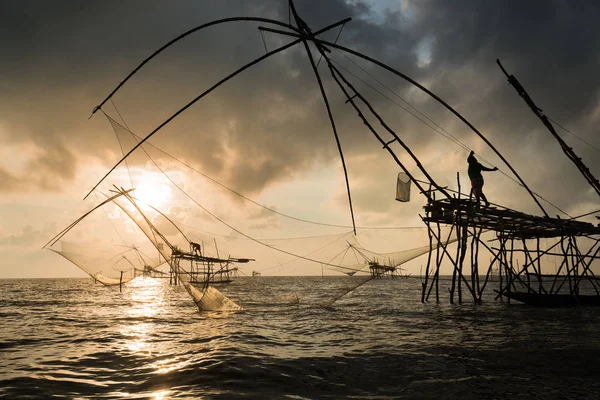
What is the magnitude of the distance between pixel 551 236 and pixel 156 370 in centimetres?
1607

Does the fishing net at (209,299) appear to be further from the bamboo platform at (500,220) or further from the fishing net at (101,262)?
the fishing net at (101,262)

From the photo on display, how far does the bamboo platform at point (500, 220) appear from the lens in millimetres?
12555

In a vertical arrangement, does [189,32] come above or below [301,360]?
above

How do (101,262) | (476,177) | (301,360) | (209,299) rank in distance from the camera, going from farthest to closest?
(101,262) < (476,177) < (209,299) < (301,360)

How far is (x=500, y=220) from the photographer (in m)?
13.5

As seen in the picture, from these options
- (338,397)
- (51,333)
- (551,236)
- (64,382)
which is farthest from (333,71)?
(551,236)

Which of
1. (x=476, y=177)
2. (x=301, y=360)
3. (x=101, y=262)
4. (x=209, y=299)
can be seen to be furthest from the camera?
(x=101, y=262)

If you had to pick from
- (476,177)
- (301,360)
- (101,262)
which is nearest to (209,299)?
(301,360)

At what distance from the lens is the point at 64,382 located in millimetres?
4691

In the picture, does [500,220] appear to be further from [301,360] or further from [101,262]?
[101,262]

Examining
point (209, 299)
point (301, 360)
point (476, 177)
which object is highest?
point (476, 177)

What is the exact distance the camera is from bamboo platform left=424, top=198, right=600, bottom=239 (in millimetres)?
12555

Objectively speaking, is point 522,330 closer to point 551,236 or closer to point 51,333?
point 551,236

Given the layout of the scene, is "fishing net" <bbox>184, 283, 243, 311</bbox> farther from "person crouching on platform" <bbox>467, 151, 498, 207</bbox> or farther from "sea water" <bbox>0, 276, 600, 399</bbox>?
"person crouching on platform" <bbox>467, 151, 498, 207</bbox>
